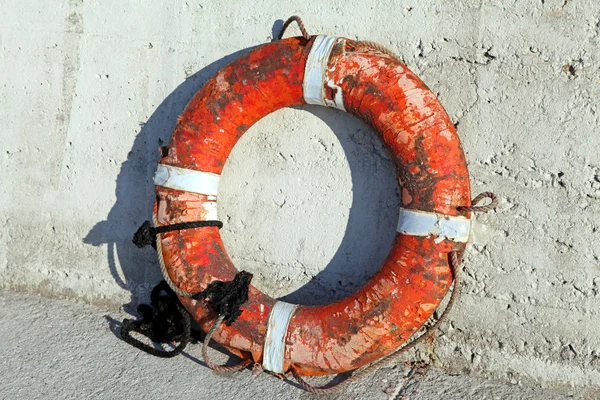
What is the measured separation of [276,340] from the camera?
6.73 ft

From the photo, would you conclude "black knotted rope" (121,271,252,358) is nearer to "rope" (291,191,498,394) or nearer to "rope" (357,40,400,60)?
"rope" (291,191,498,394)

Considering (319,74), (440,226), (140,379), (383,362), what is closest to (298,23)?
(319,74)

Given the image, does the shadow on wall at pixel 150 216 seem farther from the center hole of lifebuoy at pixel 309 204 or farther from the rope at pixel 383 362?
the rope at pixel 383 362

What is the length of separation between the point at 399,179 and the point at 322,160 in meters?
0.36

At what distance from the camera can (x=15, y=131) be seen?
2617 mm

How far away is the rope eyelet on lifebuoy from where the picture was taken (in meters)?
1.95

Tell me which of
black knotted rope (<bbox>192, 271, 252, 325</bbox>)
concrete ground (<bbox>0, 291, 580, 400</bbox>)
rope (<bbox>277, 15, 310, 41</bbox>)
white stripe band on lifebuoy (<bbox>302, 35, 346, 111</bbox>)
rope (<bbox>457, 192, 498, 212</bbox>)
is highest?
rope (<bbox>277, 15, 310, 41</bbox>)

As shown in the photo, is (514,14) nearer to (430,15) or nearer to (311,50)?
(430,15)

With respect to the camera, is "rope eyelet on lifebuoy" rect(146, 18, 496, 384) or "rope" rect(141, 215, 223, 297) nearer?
"rope eyelet on lifebuoy" rect(146, 18, 496, 384)

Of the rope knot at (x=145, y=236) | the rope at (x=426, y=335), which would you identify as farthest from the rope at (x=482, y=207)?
the rope knot at (x=145, y=236)

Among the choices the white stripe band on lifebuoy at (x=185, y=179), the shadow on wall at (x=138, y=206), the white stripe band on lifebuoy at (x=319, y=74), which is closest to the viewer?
the white stripe band on lifebuoy at (x=319, y=74)

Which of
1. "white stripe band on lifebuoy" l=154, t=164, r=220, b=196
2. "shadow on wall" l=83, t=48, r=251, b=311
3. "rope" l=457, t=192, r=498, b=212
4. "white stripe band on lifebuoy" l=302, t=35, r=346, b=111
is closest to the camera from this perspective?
"rope" l=457, t=192, r=498, b=212

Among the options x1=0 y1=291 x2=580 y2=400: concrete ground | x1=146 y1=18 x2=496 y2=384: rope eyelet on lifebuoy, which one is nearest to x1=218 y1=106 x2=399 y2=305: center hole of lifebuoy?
x1=146 y1=18 x2=496 y2=384: rope eyelet on lifebuoy

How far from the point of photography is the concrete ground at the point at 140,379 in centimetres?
207
